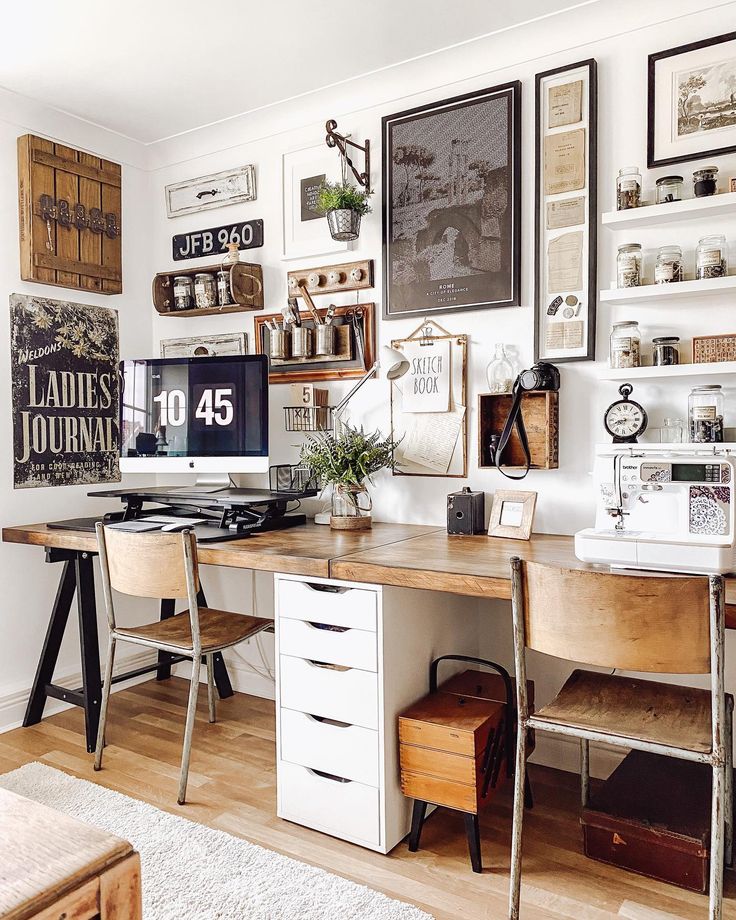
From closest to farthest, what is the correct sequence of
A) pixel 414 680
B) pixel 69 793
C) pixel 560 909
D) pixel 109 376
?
1. pixel 560 909
2. pixel 414 680
3. pixel 69 793
4. pixel 109 376

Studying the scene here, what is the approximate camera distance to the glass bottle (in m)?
2.50

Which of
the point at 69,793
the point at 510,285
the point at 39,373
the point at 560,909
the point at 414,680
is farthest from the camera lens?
the point at 39,373

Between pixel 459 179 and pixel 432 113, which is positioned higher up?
pixel 432 113

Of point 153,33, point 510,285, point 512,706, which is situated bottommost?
point 512,706

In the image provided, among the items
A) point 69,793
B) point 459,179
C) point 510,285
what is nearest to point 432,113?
point 459,179

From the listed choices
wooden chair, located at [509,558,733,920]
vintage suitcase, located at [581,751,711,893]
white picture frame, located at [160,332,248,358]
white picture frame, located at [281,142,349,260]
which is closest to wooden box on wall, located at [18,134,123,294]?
white picture frame, located at [160,332,248,358]

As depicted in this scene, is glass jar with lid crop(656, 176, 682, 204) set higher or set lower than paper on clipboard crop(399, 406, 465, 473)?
higher

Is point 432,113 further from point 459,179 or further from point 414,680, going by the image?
point 414,680

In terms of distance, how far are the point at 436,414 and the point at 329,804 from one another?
52.6 inches

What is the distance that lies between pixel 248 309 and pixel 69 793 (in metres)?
1.89

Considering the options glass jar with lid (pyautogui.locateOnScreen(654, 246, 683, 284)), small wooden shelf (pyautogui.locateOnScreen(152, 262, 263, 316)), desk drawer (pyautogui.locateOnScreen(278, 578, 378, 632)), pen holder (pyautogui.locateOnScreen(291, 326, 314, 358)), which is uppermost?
small wooden shelf (pyautogui.locateOnScreen(152, 262, 263, 316))

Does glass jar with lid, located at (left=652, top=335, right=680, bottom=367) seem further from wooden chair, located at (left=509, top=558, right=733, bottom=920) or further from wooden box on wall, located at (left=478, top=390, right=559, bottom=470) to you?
wooden chair, located at (left=509, top=558, right=733, bottom=920)

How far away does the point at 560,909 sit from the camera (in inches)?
69.6

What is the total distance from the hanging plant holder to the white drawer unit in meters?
1.30
